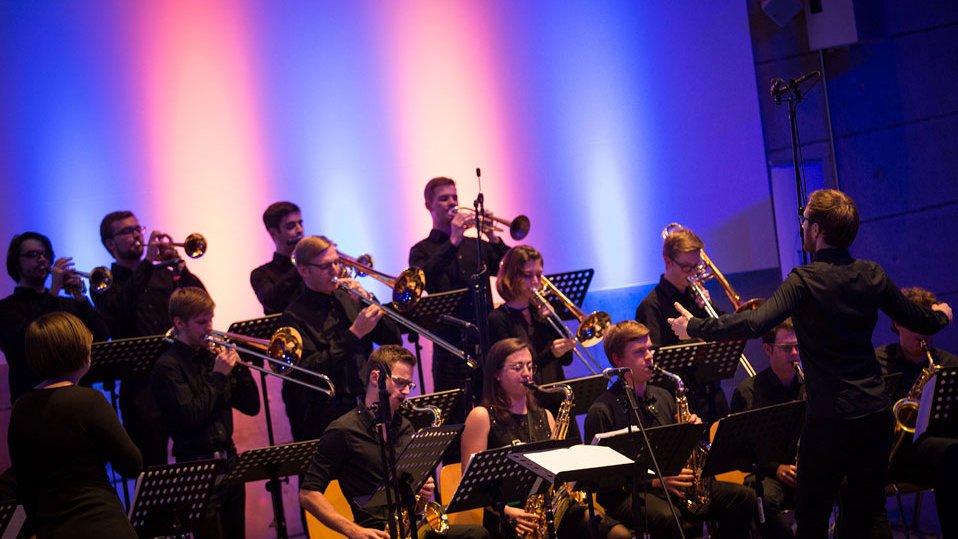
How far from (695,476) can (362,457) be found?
1661 mm

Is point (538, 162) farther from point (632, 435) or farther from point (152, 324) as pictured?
point (632, 435)

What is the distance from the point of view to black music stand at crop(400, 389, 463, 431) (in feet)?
17.5

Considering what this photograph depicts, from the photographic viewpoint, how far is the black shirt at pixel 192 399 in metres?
→ 5.47

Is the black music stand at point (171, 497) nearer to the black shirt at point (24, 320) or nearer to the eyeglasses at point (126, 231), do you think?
the black shirt at point (24, 320)

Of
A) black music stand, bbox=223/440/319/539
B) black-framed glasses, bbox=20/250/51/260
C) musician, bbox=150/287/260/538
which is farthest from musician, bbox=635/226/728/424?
black-framed glasses, bbox=20/250/51/260

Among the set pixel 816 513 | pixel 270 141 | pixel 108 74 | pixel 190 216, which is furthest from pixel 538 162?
pixel 816 513

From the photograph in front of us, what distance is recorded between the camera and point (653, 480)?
17.5 ft

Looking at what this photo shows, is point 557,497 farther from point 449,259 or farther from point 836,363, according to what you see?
point 449,259

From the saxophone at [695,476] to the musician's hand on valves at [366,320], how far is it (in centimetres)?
155

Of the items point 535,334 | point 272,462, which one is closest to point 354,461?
point 272,462

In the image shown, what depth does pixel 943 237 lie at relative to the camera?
8.20 metres

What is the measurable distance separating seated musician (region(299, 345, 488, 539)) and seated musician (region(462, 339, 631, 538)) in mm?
312

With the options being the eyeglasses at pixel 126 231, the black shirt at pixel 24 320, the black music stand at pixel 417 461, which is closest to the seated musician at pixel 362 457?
the black music stand at pixel 417 461

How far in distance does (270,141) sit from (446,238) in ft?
5.03
